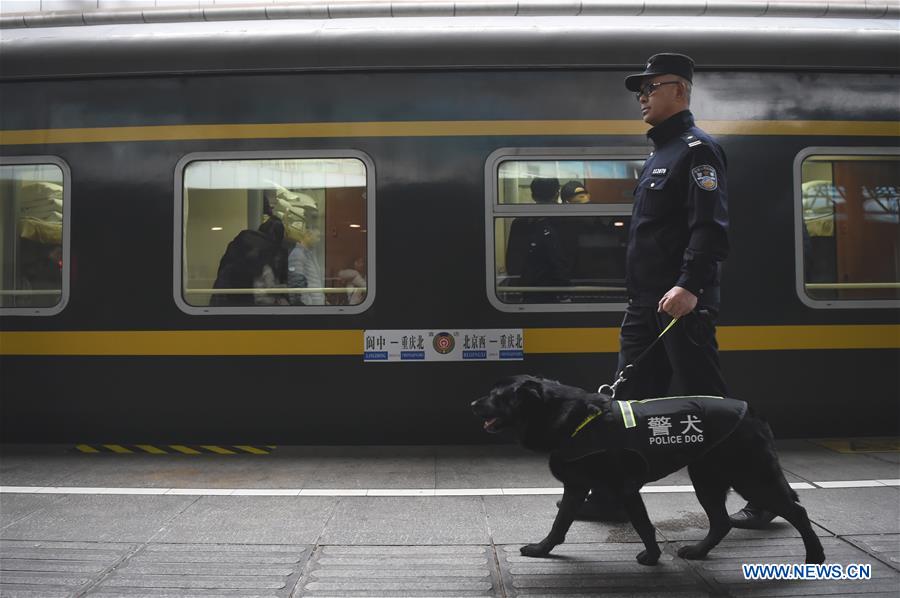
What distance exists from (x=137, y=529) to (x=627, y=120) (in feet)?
12.1

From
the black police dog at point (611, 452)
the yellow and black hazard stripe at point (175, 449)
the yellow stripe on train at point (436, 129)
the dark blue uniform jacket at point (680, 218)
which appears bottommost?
the yellow and black hazard stripe at point (175, 449)

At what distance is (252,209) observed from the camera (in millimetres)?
4504

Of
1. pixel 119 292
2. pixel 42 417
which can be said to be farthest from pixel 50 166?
pixel 42 417

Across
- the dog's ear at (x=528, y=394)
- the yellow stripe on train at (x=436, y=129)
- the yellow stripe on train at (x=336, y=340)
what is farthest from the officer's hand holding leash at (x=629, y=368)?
the yellow stripe on train at (x=436, y=129)

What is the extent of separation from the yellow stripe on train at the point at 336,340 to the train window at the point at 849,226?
23cm

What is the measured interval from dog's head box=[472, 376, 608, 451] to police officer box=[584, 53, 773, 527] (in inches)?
22.6

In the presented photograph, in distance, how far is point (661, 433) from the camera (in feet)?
8.08

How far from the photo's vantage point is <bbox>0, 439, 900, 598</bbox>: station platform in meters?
2.51

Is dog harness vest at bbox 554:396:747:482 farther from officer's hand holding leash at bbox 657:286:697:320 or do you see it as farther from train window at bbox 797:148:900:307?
train window at bbox 797:148:900:307

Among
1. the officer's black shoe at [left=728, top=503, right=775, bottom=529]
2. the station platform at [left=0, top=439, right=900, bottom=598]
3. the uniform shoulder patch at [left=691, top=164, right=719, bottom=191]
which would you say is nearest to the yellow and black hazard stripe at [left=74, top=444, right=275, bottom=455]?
the station platform at [left=0, top=439, right=900, bottom=598]

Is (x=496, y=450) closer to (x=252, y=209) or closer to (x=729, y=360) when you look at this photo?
(x=729, y=360)

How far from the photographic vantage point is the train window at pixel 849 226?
4.43 m

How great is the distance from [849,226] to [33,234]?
18.5 ft

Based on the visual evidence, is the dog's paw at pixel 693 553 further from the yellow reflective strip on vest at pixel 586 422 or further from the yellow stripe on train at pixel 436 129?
the yellow stripe on train at pixel 436 129
